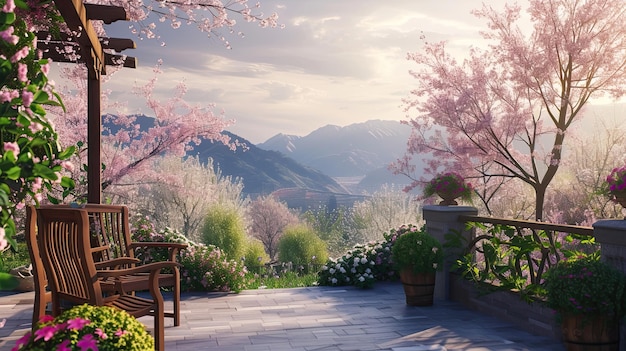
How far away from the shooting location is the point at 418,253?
6.02 metres

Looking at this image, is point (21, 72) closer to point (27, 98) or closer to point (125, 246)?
point (27, 98)

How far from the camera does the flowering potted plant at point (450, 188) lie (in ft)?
21.3

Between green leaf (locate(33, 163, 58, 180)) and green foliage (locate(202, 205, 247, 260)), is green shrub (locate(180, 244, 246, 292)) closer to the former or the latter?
green leaf (locate(33, 163, 58, 180))

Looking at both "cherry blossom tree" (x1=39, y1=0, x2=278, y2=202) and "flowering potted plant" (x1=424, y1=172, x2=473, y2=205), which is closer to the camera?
"flowering potted plant" (x1=424, y1=172, x2=473, y2=205)

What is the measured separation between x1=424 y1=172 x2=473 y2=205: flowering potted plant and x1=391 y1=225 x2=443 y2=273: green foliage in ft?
1.98

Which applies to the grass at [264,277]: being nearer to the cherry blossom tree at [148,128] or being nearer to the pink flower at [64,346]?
the cherry blossom tree at [148,128]

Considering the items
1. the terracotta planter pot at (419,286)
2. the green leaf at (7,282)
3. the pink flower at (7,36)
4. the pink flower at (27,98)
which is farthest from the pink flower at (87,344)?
the terracotta planter pot at (419,286)

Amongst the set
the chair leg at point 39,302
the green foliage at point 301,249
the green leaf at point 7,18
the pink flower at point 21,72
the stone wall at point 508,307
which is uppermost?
the green leaf at point 7,18

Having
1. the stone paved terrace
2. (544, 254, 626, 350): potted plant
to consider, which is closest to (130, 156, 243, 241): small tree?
the stone paved terrace

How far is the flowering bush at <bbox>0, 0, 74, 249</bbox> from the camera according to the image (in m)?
2.04

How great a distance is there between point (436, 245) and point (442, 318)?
83cm

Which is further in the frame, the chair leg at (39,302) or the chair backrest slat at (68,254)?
the chair leg at (39,302)

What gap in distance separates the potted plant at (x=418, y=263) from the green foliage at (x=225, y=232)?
807cm

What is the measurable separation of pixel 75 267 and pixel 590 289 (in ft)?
11.2
